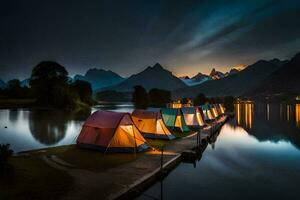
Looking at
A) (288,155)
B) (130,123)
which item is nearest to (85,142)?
(130,123)

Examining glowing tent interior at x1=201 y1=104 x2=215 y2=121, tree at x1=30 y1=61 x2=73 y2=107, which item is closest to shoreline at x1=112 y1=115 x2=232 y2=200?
glowing tent interior at x1=201 y1=104 x2=215 y2=121

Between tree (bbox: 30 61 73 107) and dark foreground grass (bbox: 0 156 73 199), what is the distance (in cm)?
7234

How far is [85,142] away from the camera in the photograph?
17234 millimetres

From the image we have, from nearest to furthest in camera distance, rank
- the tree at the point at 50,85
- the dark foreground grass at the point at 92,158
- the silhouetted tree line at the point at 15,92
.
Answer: the dark foreground grass at the point at 92,158 < the tree at the point at 50,85 < the silhouetted tree line at the point at 15,92

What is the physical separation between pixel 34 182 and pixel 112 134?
21.9 feet

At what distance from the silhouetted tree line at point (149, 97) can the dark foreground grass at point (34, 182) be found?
4239 inches

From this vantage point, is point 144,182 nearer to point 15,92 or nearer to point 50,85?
point 50,85

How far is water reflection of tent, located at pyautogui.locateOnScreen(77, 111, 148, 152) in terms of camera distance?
16.0 meters

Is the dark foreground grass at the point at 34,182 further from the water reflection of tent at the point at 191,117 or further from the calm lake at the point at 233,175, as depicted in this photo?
the water reflection of tent at the point at 191,117

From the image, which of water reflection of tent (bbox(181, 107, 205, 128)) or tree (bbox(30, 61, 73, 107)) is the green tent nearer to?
water reflection of tent (bbox(181, 107, 205, 128))

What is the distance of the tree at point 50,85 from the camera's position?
8094 centimetres

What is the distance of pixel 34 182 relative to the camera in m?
9.88

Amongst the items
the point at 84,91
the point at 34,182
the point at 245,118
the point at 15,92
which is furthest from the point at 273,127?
the point at 15,92

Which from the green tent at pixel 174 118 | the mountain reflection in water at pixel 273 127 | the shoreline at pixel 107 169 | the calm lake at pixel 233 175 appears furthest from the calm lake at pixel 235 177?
the mountain reflection in water at pixel 273 127
